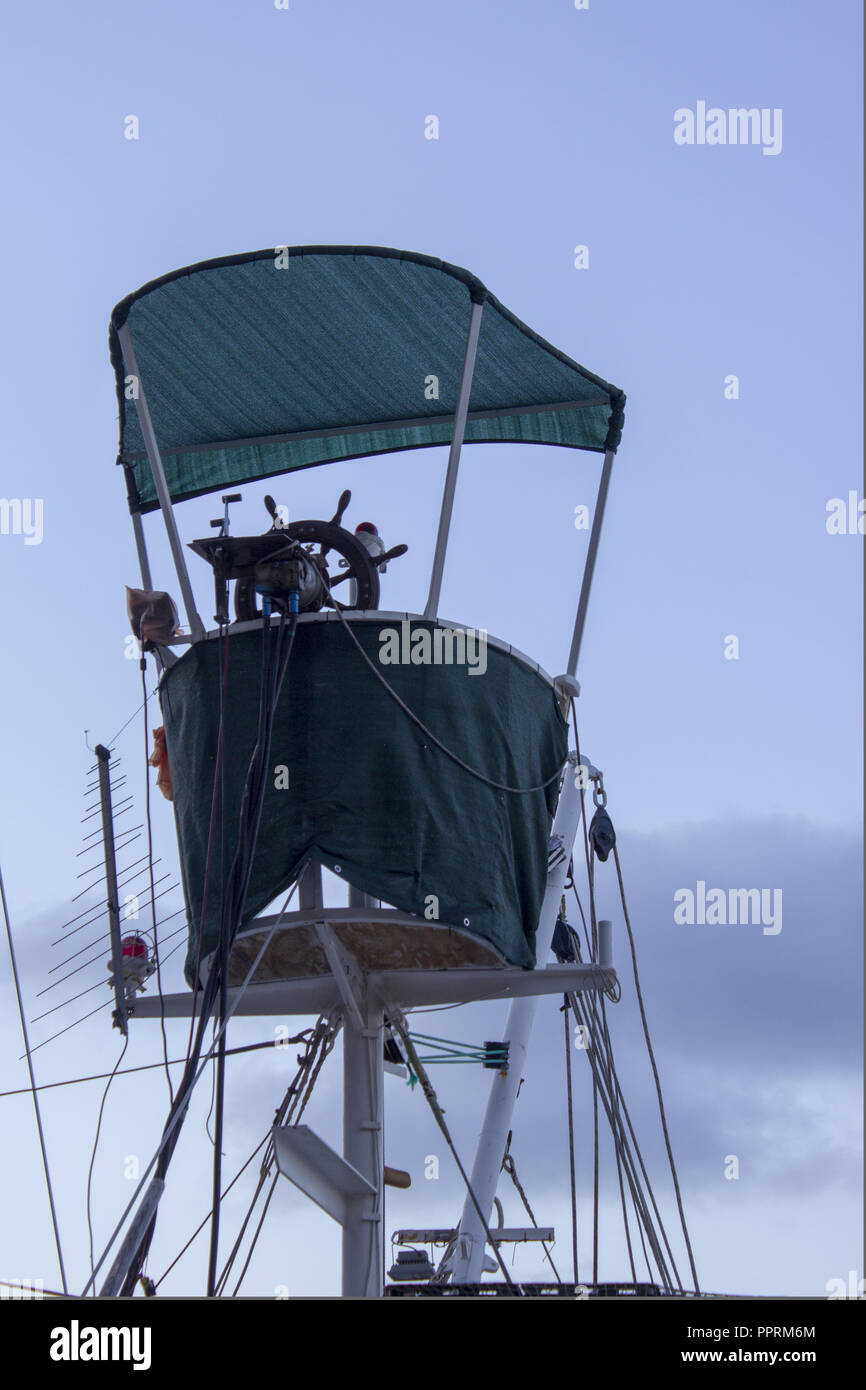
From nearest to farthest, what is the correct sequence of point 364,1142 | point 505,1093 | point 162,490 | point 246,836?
point 246,836
point 364,1142
point 162,490
point 505,1093

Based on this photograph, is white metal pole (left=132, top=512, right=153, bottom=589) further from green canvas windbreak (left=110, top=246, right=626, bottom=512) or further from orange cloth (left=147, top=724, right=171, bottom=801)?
orange cloth (left=147, top=724, right=171, bottom=801)

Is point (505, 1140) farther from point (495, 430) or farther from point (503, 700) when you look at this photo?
point (495, 430)

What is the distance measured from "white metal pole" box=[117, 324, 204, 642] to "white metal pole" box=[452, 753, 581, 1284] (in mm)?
3995

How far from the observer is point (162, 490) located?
14844 millimetres

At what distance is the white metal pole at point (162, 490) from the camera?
14.8 metres

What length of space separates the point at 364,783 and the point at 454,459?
119 inches

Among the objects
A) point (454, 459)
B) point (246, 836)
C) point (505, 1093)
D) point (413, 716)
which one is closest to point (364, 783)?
point (413, 716)

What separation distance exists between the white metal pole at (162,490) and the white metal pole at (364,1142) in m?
3.60

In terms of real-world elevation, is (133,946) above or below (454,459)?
below

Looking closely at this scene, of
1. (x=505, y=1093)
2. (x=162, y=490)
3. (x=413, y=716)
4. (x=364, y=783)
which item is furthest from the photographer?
(x=505, y=1093)

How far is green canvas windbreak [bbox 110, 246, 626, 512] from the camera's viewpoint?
15031 mm

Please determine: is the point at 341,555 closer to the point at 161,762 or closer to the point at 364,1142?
the point at 161,762
